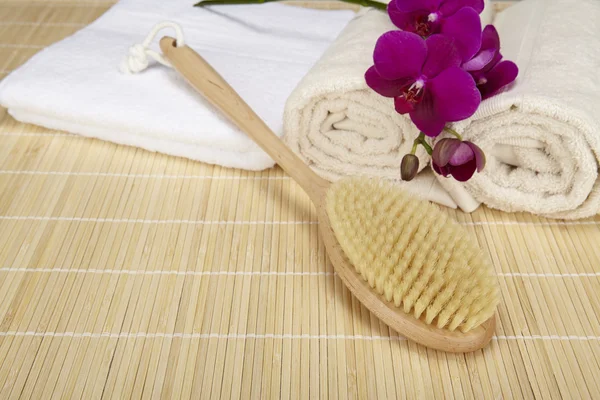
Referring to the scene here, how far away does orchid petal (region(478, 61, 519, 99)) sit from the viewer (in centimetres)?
59

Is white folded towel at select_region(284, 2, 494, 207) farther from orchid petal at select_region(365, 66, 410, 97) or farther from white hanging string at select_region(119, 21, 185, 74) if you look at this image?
white hanging string at select_region(119, 21, 185, 74)

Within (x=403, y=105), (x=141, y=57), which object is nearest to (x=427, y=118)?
(x=403, y=105)

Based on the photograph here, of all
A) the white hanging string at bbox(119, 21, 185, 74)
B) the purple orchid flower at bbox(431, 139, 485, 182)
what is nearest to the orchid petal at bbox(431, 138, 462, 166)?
the purple orchid flower at bbox(431, 139, 485, 182)

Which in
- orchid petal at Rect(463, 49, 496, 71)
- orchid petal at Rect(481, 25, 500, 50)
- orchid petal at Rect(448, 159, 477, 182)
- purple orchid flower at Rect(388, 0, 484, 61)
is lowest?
orchid petal at Rect(448, 159, 477, 182)

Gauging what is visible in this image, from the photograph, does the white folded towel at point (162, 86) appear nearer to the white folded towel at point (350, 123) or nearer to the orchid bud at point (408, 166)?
the white folded towel at point (350, 123)

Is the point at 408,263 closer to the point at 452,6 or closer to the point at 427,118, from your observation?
the point at 427,118

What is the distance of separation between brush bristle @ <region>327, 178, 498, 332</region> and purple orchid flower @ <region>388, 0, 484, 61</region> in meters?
0.16

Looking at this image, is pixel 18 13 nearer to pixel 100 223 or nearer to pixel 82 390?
pixel 100 223

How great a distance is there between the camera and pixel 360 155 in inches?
26.0

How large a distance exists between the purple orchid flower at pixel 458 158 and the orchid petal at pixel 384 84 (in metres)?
0.06

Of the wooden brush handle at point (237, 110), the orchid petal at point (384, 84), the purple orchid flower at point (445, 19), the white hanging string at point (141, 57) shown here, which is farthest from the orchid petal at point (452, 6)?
the white hanging string at point (141, 57)

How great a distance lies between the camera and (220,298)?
0.57 metres

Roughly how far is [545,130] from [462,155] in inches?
3.6

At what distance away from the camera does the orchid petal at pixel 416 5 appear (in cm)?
64
